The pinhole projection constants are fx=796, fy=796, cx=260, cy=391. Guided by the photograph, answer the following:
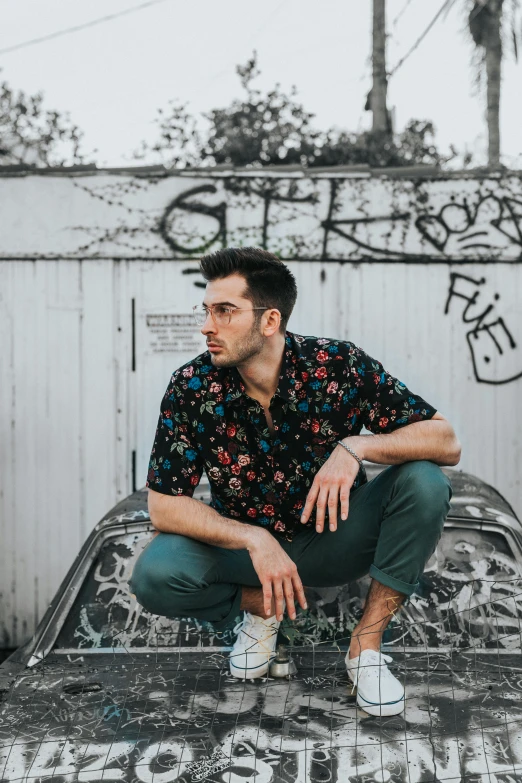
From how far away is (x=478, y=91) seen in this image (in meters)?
17.3

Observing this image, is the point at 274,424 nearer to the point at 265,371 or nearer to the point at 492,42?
the point at 265,371

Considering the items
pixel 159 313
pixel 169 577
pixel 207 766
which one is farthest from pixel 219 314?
pixel 159 313

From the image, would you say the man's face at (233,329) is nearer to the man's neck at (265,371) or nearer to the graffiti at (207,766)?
the man's neck at (265,371)

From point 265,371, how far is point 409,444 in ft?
1.79

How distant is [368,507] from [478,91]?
16771 millimetres

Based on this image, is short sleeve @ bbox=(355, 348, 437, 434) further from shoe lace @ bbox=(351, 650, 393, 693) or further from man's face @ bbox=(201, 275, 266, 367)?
shoe lace @ bbox=(351, 650, 393, 693)

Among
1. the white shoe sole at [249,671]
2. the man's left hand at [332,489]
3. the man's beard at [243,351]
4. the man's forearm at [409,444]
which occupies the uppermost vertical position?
the man's beard at [243,351]

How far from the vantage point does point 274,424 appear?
8.95 feet

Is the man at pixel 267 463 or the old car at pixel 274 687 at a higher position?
the man at pixel 267 463

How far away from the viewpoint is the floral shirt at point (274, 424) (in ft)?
8.83

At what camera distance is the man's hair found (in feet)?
8.70

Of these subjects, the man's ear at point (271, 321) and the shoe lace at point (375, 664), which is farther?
the man's ear at point (271, 321)

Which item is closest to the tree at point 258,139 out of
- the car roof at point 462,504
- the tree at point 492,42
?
the tree at point 492,42

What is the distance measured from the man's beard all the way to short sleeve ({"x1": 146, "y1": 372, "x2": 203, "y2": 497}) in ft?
0.69
